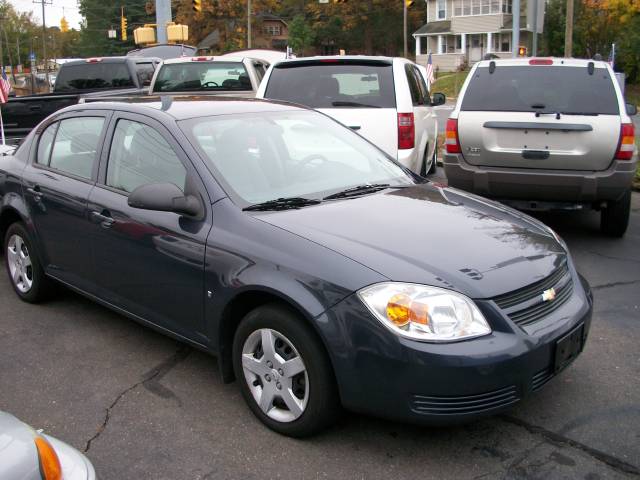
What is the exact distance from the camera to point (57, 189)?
15.4 feet

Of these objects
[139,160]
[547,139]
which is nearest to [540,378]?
[139,160]

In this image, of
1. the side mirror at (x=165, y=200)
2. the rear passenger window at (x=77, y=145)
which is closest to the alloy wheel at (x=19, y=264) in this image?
the rear passenger window at (x=77, y=145)

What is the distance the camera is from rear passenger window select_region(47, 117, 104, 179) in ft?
14.9

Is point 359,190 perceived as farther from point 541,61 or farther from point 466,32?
point 466,32

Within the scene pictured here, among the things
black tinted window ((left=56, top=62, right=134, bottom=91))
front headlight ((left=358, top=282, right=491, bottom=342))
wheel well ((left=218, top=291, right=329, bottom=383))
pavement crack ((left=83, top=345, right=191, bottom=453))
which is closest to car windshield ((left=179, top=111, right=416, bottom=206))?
wheel well ((left=218, top=291, right=329, bottom=383))

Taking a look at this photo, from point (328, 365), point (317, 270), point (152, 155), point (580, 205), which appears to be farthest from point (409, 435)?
point (580, 205)

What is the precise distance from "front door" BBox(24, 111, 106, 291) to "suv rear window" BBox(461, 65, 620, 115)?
380 centimetres

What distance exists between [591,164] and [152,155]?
4187 mm

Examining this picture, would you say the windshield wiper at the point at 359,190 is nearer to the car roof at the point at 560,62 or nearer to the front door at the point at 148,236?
the front door at the point at 148,236

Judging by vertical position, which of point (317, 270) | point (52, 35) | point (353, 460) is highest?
point (52, 35)

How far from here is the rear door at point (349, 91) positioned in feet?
24.4

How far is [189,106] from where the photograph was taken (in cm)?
431

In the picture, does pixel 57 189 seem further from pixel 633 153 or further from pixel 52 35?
pixel 52 35

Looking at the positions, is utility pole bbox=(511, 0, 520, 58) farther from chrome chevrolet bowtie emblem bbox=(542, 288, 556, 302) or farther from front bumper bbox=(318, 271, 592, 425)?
front bumper bbox=(318, 271, 592, 425)
